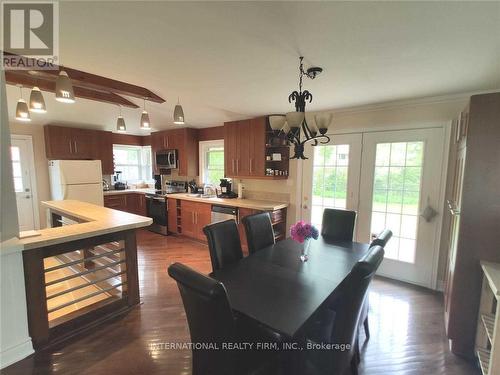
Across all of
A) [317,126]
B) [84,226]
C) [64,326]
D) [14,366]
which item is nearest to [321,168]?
[317,126]

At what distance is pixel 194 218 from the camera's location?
14.8 ft

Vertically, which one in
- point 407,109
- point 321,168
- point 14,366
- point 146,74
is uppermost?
point 146,74

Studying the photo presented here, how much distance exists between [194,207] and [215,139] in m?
1.51

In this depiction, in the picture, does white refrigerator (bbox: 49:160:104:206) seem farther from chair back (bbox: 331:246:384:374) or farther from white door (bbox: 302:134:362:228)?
chair back (bbox: 331:246:384:374)

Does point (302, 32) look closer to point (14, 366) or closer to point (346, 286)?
point (346, 286)

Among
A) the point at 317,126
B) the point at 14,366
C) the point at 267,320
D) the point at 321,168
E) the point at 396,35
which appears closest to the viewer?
the point at 267,320

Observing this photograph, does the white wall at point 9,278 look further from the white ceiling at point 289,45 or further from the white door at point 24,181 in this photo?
the white door at point 24,181

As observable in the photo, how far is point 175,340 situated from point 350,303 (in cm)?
157

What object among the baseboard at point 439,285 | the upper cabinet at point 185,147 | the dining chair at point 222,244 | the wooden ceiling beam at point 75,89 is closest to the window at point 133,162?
the upper cabinet at point 185,147

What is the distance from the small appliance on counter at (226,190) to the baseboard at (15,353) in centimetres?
316

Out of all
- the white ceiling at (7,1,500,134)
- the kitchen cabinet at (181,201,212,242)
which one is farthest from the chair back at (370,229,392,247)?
the kitchen cabinet at (181,201,212,242)

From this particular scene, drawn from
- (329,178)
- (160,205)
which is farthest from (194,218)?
(329,178)

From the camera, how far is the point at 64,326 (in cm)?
201

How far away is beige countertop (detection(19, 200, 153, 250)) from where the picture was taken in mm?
1840
